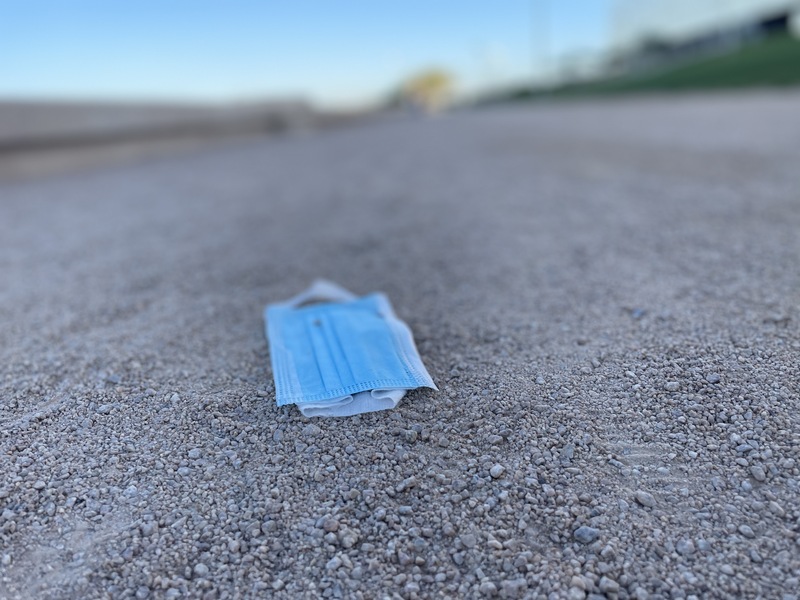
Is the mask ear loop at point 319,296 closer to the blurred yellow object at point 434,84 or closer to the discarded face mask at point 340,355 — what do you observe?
the discarded face mask at point 340,355

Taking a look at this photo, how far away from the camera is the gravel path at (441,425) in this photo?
197cm

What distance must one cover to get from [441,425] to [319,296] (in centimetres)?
176

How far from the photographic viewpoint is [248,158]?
555 inches

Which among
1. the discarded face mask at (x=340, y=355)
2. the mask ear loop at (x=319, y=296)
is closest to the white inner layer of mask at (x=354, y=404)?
the discarded face mask at (x=340, y=355)

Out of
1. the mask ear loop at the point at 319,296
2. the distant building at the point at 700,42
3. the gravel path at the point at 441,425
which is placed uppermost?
the distant building at the point at 700,42

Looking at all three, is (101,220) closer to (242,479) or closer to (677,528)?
(242,479)

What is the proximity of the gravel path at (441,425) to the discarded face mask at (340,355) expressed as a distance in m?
0.10

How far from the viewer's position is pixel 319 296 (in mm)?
4121

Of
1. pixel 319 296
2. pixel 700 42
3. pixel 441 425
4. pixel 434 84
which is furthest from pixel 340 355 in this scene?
pixel 434 84

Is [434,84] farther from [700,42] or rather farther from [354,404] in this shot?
[354,404]

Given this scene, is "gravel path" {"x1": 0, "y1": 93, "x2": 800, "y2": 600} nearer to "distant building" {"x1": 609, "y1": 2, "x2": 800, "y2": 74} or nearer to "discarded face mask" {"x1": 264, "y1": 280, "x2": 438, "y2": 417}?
"discarded face mask" {"x1": 264, "y1": 280, "x2": 438, "y2": 417}

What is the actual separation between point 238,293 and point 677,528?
320 cm

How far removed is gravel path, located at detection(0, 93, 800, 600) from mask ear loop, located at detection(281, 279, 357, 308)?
0.83 feet

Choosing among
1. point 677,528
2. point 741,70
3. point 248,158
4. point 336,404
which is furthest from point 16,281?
point 741,70
